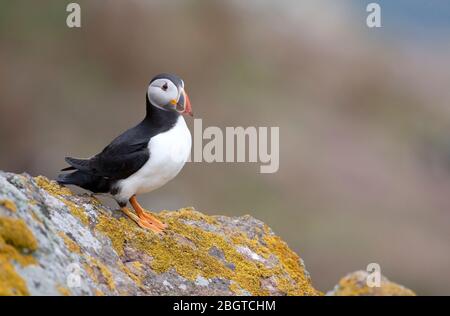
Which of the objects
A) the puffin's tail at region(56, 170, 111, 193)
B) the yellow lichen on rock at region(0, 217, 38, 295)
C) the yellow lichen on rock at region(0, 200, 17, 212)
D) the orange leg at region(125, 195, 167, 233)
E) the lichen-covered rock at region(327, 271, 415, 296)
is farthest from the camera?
the puffin's tail at region(56, 170, 111, 193)

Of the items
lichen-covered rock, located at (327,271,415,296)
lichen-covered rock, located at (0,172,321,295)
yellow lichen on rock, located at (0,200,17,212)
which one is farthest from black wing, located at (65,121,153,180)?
lichen-covered rock, located at (327,271,415,296)

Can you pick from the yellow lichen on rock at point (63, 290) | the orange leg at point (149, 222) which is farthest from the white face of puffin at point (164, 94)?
the yellow lichen on rock at point (63, 290)

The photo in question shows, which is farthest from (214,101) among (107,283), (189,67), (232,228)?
(107,283)

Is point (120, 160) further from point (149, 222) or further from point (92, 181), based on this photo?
point (149, 222)

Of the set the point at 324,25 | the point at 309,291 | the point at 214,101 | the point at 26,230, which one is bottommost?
the point at 309,291

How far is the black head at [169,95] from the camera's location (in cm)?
791

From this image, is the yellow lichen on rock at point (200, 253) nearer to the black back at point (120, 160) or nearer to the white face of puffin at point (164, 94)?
the black back at point (120, 160)

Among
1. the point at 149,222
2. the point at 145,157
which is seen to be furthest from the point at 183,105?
the point at 149,222

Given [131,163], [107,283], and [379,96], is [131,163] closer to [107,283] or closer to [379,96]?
[107,283]

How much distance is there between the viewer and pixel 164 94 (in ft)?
26.0

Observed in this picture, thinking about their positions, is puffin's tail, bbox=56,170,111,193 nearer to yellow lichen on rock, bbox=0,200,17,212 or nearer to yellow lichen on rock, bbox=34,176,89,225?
yellow lichen on rock, bbox=34,176,89,225

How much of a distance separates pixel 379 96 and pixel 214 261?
74.7ft

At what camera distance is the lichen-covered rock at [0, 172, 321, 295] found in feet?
17.1

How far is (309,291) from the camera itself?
6863 millimetres
